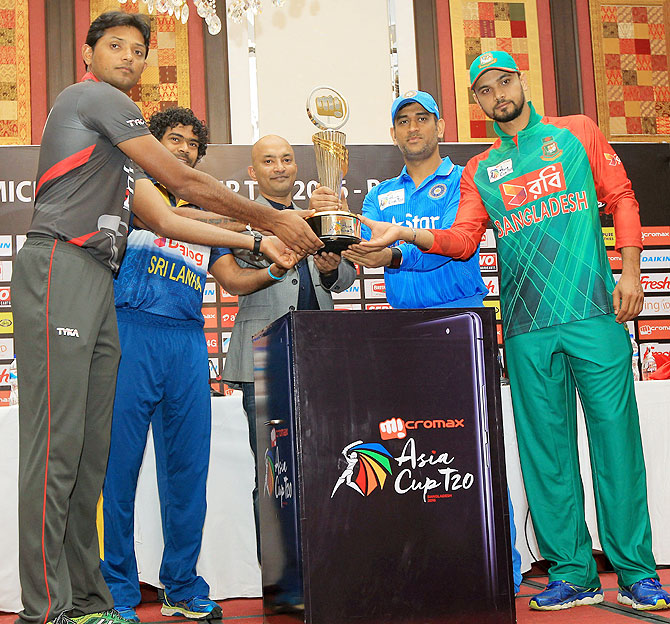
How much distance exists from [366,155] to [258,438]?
126 inches

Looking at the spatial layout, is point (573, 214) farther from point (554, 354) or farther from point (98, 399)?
point (98, 399)

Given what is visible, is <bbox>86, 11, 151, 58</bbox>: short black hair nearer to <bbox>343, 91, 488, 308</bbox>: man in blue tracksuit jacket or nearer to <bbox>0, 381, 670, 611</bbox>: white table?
<bbox>343, 91, 488, 308</bbox>: man in blue tracksuit jacket

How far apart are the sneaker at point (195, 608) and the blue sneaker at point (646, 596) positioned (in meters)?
1.27

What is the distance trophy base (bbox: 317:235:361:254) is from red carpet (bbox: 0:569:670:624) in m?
1.02

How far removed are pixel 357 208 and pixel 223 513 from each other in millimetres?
2688

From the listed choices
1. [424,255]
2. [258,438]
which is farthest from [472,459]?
[424,255]

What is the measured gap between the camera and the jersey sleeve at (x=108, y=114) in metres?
2.06

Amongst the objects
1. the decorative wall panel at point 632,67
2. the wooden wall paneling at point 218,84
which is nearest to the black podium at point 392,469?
the wooden wall paneling at point 218,84

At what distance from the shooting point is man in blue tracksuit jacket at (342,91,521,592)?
2.72m

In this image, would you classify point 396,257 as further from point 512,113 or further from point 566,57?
point 566,57

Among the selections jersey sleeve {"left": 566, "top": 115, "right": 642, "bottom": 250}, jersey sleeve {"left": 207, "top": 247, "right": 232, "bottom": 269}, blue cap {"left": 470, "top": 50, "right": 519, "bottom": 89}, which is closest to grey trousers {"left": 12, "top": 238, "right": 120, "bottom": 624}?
jersey sleeve {"left": 207, "top": 247, "right": 232, "bottom": 269}

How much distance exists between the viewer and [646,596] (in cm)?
229

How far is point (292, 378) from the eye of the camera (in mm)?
1901

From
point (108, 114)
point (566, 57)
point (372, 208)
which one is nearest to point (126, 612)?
point (108, 114)
